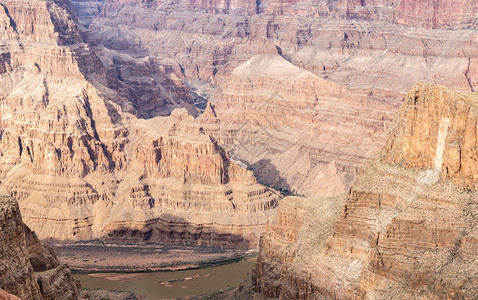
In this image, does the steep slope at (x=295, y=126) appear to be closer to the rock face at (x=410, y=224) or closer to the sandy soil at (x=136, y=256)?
the sandy soil at (x=136, y=256)

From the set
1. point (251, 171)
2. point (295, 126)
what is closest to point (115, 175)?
point (251, 171)

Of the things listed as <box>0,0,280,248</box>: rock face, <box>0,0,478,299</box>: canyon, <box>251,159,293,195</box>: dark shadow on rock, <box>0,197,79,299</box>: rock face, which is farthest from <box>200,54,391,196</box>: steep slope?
<box>0,197,79,299</box>: rock face

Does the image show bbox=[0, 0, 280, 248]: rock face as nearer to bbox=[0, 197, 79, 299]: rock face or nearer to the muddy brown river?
the muddy brown river

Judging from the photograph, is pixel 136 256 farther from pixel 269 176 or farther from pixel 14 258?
pixel 14 258

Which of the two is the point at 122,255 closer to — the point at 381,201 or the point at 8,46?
the point at 381,201

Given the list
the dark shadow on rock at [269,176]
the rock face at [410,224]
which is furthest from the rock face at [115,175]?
the rock face at [410,224]

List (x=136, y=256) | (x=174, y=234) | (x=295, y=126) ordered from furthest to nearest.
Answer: (x=295, y=126), (x=174, y=234), (x=136, y=256)

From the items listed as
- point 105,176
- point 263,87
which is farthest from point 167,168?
point 263,87
